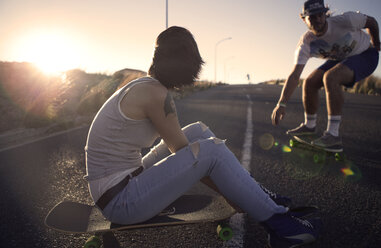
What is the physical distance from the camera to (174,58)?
5.85ft

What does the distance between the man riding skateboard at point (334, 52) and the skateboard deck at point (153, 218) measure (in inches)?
66.0

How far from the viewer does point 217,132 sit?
503 centimetres

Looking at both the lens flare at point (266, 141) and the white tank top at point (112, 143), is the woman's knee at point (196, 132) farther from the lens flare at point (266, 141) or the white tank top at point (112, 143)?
the lens flare at point (266, 141)

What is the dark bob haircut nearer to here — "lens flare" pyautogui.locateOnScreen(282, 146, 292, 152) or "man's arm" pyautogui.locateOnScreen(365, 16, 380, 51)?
"lens flare" pyautogui.locateOnScreen(282, 146, 292, 152)

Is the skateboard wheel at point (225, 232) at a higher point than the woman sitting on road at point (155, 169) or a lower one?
lower

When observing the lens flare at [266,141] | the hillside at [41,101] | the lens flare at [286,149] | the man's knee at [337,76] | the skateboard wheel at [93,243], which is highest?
the man's knee at [337,76]

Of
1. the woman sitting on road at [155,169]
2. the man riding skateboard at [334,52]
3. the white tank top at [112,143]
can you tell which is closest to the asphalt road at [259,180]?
the woman sitting on road at [155,169]

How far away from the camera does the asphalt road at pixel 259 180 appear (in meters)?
1.84

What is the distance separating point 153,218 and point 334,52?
3687 mm

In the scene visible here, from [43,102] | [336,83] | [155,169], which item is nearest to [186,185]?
[155,169]

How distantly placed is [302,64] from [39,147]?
16.2 ft

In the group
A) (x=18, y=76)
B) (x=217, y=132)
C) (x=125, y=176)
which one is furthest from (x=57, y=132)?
(x=18, y=76)

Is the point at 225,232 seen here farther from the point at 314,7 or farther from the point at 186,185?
the point at 314,7

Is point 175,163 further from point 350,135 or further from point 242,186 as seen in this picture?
point 350,135
